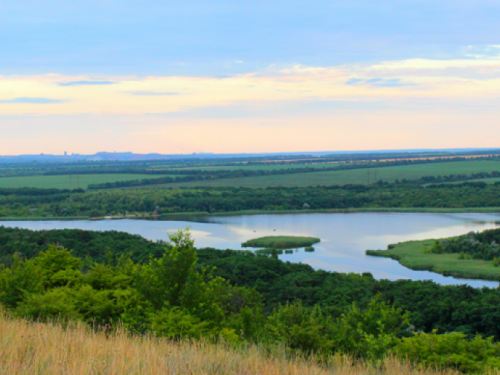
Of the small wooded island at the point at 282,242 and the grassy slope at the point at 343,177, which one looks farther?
the grassy slope at the point at 343,177

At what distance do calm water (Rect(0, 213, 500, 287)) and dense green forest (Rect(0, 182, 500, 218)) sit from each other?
5651mm

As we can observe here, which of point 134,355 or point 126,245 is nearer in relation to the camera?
point 134,355

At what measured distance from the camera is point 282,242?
36312 mm

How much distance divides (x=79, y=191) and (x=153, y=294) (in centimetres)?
6798

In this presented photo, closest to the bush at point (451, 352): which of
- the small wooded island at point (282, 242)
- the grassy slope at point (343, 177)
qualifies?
the small wooded island at point (282, 242)

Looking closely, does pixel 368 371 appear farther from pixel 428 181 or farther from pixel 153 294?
pixel 428 181

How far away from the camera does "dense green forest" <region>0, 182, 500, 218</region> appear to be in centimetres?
5841

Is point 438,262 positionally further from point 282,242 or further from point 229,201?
point 229,201

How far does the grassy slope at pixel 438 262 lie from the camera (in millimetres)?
25875

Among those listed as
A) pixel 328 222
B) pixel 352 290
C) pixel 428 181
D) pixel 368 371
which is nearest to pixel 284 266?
pixel 352 290

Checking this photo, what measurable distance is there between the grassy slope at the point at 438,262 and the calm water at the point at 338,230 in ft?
2.14

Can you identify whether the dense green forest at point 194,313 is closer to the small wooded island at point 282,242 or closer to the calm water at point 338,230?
the calm water at point 338,230

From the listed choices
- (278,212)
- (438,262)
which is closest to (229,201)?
(278,212)

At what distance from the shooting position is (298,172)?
107 meters
